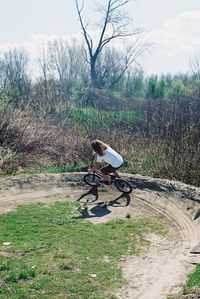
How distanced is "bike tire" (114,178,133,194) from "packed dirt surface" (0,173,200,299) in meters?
0.15

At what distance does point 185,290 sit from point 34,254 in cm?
273

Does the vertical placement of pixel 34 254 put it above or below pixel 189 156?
below

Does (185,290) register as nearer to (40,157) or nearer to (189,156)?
(189,156)

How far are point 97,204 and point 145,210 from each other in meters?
1.26

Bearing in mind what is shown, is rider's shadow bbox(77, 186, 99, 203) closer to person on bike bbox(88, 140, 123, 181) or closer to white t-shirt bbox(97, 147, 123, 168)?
person on bike bbox(88, 140, 123, 181)

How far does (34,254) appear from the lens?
7.11 metres

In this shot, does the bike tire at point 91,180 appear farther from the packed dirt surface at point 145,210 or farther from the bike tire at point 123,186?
the bike tire at point 123,186

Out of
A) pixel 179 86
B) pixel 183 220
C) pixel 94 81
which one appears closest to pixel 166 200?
pixel 183 220

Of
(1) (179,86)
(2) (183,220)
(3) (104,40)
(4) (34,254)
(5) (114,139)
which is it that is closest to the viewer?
(4) (34,254)

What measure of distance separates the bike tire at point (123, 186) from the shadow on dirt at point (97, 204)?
0.12m

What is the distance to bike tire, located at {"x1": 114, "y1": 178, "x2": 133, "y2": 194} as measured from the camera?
10.8 meters

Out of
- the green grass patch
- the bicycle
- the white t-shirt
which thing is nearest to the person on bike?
the white t-shirt

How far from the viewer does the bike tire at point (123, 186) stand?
35.4 ft

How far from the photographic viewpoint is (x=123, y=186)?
10883 mm
